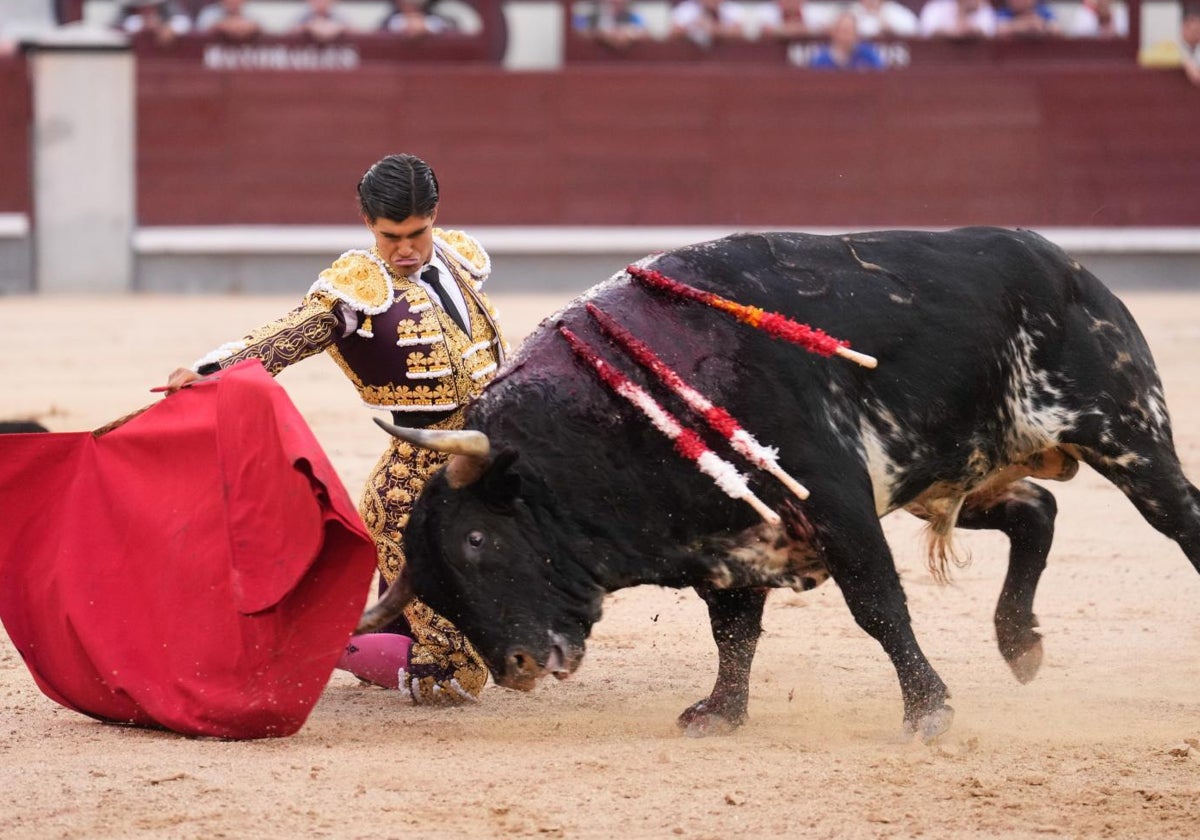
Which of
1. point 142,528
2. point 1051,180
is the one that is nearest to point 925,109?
point 1051,180

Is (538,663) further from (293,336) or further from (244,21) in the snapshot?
(244,21)

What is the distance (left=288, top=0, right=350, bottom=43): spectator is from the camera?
36.8 ft

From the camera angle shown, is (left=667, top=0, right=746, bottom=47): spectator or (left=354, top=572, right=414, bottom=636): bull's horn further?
(left=667, top=0, right=746, bottom=47): spectator

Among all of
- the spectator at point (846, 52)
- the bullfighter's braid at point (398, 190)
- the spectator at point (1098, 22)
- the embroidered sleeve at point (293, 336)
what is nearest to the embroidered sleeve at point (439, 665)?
the embroidered sleeve at point (293, 336)

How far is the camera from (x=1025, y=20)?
37.9 feet

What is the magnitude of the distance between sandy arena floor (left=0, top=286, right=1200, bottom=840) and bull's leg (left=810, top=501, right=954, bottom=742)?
7 centimetres

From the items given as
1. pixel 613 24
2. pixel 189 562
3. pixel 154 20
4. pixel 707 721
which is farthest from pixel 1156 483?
pixel 154 20

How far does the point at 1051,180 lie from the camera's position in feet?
37.1

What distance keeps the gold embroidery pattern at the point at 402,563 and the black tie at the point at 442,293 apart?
0.18 metres

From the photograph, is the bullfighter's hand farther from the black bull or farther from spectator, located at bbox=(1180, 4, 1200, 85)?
spectator, located at bbox=(1180, 4, 1200, 85)

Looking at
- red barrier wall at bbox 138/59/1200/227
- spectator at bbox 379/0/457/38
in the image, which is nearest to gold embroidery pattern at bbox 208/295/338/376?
red barrier wall at bbox 138/59/1200/227

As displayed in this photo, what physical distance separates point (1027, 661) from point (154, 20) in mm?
8738

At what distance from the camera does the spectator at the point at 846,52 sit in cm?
1119

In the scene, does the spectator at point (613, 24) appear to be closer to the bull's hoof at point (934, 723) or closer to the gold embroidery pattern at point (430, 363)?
the gold embroidery pattern at point (430, 363)
